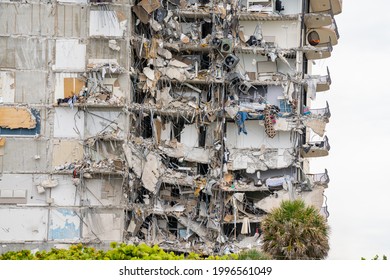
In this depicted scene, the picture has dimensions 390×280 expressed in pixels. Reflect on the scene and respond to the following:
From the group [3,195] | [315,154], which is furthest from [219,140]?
[3,195]

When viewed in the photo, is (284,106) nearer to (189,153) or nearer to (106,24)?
(189,153)

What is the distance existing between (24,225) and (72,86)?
335 inches

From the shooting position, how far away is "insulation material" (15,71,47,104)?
243 ft

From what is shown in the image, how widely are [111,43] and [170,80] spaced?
4.90m

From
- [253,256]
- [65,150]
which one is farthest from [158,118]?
[253,256]

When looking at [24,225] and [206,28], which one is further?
[206,28]

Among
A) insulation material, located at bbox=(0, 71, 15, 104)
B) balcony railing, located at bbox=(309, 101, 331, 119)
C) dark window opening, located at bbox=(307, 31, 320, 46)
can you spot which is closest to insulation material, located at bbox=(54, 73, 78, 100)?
insulation material, located at bbox=(0, 71, 15, 104)

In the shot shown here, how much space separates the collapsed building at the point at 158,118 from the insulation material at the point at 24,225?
0.19 feet

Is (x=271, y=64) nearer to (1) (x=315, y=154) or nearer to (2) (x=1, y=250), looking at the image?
(1) (x=315, y=154)

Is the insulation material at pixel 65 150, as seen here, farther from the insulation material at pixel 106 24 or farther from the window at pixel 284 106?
the window at pixel 284 106

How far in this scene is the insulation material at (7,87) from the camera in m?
74.1

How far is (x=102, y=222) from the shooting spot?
7381cm

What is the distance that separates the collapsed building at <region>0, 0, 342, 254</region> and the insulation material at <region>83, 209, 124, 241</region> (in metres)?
0.06

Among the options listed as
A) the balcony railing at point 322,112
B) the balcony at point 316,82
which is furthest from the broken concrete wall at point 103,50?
the balcony railing at point 322,112
